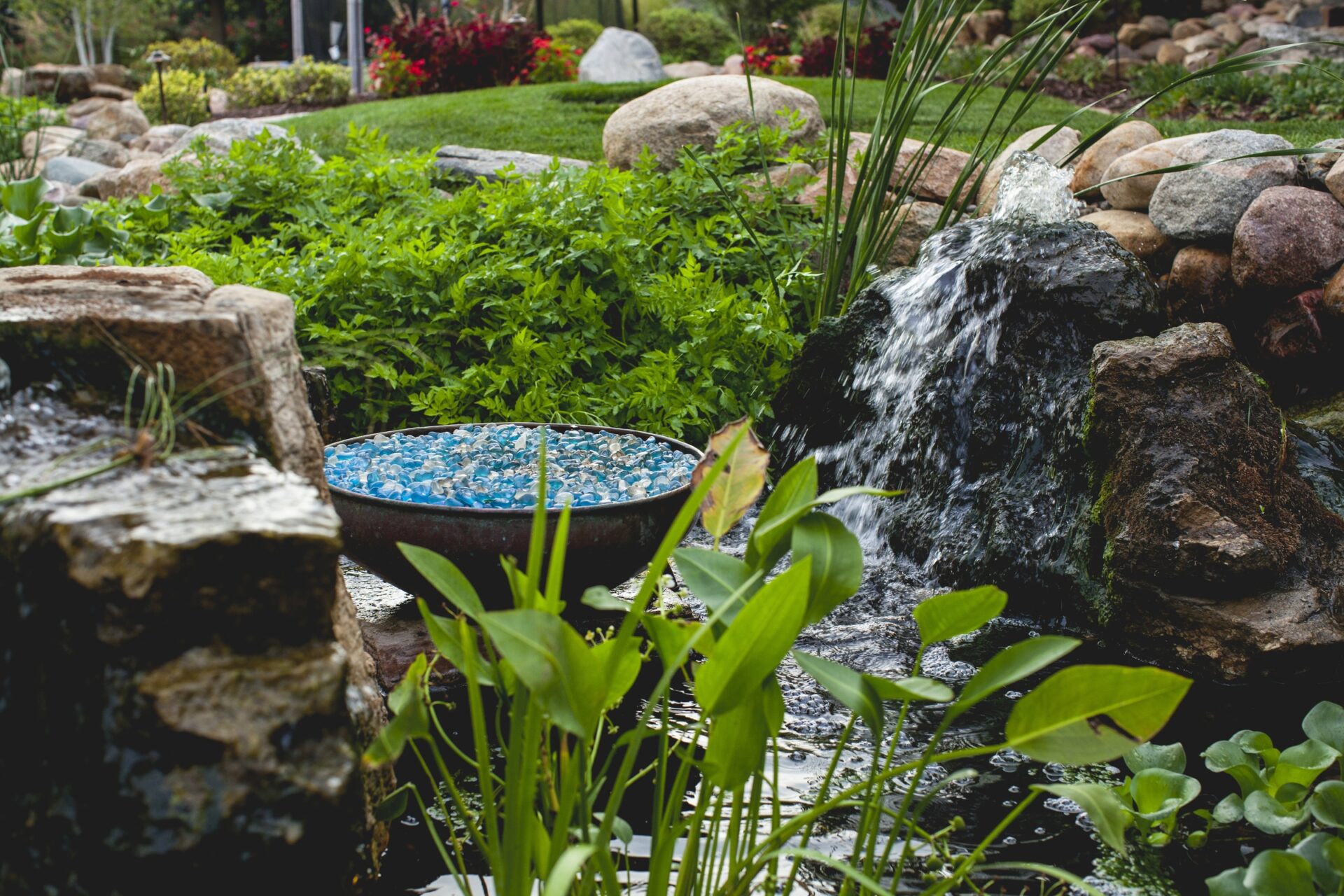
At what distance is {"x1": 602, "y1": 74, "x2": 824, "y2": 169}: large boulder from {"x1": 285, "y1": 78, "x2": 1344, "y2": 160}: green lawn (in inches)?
74.7

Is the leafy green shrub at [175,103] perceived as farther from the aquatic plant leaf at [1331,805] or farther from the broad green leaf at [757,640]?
the aquatic plant leaf at [1331,805]

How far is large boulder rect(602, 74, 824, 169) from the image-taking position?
6441mm

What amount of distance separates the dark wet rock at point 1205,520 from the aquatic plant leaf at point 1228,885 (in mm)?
1251

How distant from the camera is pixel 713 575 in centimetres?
139

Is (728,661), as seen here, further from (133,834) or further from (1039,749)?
(133,834)

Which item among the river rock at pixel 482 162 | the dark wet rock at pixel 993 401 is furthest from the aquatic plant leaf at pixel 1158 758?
the river rock at pixel 482 162

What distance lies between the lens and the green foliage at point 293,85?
1673cm

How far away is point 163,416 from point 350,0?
14962mm

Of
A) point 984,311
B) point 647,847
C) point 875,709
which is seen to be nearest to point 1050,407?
point 984,311

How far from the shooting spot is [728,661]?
1183 millimetres

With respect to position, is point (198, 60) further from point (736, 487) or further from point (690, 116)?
point (736, 487)

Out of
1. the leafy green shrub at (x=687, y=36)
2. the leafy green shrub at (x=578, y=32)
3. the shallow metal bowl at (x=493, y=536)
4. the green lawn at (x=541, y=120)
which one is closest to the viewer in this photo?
the shallow metal bowl at (x=493, y=536)

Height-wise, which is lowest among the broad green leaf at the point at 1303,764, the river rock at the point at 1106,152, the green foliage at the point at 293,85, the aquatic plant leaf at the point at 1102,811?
the broad green leaf at the point at 1303,764

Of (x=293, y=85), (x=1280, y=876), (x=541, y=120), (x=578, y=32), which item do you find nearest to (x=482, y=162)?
(x=541, y=120)
